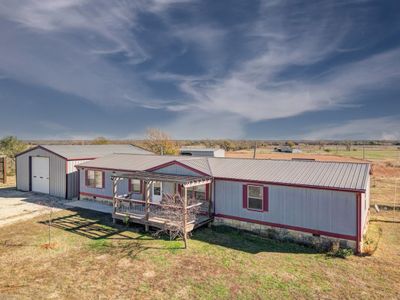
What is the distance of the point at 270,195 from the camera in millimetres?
12672

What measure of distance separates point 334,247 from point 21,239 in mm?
12892

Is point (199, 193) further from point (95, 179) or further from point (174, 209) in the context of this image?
point (95, 179)

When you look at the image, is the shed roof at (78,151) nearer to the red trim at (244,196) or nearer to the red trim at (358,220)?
the red trim at (244,196)

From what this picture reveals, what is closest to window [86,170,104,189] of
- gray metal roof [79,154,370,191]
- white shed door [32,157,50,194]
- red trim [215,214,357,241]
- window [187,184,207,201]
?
gray metal roof [79,154,370,191]

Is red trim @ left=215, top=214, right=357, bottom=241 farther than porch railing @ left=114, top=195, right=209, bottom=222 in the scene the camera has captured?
No

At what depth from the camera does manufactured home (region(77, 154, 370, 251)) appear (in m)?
11.1

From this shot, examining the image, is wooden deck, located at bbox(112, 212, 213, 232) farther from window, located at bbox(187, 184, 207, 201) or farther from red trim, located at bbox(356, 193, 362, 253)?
red trim, located at bbox(356, 193, 362, 253)

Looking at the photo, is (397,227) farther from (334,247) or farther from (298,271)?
(298,271)

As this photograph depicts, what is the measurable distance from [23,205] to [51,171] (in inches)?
143

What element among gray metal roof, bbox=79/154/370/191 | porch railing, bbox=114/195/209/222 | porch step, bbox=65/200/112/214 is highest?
gray metal roof, bbox=79/154/370/191

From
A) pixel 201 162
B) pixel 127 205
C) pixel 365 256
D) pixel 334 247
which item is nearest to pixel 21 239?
pixel 127 205

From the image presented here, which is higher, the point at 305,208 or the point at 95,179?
the point at 95,179

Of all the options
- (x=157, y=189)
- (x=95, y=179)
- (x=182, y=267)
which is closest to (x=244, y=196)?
(x=182, y=267)

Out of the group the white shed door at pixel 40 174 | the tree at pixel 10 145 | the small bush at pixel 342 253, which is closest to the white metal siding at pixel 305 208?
the small bush at pixel 342 253
